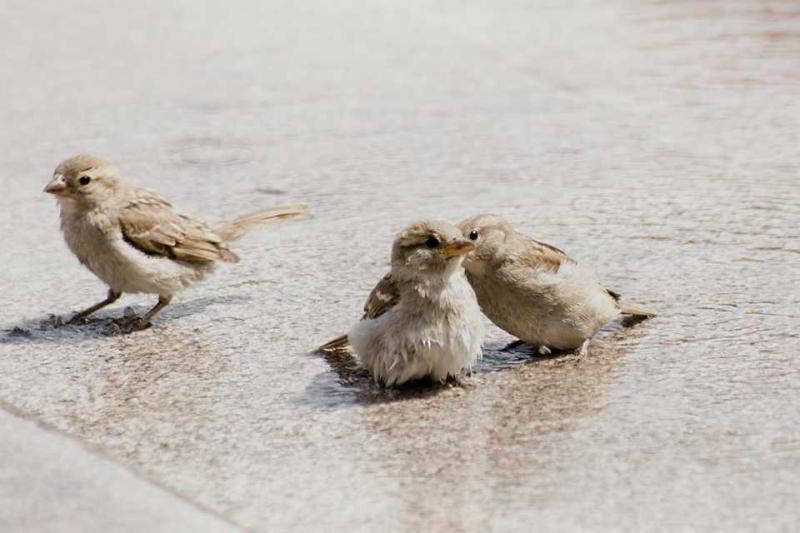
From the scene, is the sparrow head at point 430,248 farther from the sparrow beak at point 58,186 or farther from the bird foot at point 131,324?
the sparrow beak at point 58,186

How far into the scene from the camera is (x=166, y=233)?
5.95 metres

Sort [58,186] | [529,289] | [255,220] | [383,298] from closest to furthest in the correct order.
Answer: [383,298] < [529,289] < [58,186] < [255,220]

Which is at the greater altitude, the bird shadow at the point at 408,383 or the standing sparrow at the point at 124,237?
the standing sparrow at the point at 124,237

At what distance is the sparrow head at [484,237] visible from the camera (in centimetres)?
508

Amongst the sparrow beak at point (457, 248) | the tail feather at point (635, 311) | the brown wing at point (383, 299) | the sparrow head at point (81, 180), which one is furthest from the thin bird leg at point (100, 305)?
the tail feather at point (635, 311)

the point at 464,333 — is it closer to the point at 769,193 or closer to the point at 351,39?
the point at 769,193

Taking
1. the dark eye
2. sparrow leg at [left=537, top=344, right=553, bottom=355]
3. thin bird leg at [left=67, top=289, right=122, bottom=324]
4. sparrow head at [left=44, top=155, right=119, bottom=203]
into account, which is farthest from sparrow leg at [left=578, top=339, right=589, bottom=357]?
sparrow head at [left=44, top=155, right=119, bottom=203]

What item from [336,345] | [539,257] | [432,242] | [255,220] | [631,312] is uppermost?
[432,242]

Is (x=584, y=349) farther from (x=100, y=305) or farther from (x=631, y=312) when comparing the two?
(x=100, y=305)

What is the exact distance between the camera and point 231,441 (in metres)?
4.42

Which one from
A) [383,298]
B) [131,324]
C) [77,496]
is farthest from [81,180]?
[77,496]

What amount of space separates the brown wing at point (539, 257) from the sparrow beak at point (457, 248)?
1.22 feet

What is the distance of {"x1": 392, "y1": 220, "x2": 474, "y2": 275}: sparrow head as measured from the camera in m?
4.79

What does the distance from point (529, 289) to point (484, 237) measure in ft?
0.83
